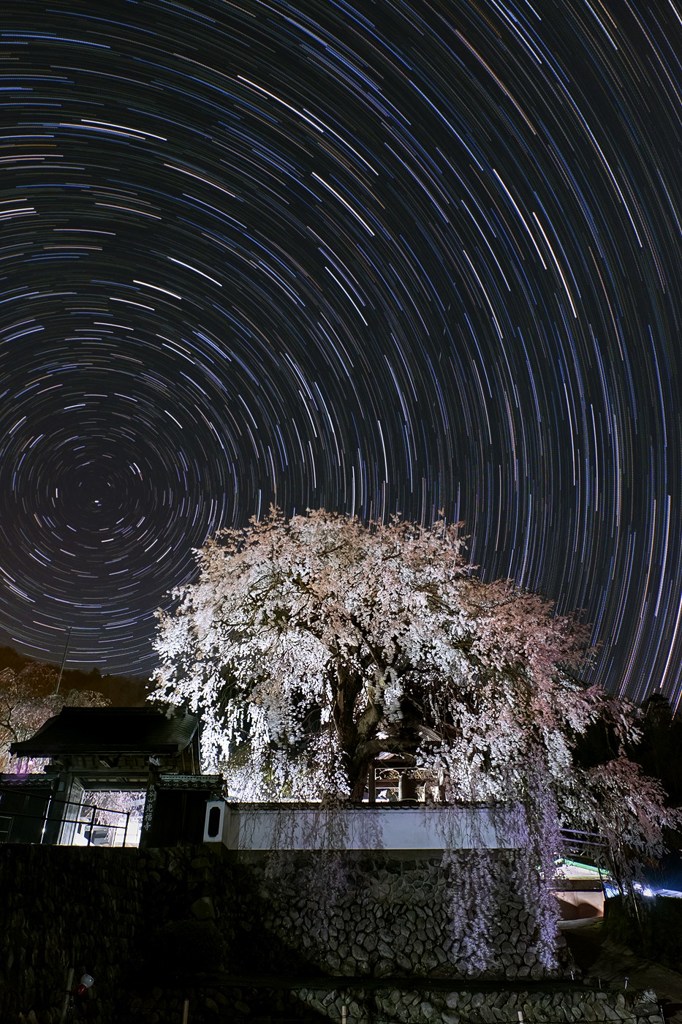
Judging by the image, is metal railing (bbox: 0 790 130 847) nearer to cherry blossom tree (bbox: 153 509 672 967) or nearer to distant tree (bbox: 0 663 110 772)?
cherry blossom tree (bbox: 153 509 672 967)

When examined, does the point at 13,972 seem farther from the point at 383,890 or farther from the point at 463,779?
the point at 463,779

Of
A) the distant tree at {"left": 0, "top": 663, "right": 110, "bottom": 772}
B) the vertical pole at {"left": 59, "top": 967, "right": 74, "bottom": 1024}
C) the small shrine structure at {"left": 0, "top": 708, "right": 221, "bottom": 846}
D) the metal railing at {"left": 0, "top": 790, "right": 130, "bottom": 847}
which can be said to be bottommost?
the vertical pole at {"left": 59, "top": 967, "right": 74, "bottom": 1024}

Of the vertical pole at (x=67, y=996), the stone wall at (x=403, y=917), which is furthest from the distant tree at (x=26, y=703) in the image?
the vertical pole at (x=67, y=996)

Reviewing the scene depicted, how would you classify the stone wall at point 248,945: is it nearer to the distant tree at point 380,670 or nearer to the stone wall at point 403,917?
the stone wall at point 403,917

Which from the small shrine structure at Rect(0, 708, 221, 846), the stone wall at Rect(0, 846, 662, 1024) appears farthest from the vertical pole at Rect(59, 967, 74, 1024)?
the small shrine structure at Rect(0, 708, 221, 846)

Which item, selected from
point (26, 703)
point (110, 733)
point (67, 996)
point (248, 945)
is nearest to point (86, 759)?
point (110, 733)

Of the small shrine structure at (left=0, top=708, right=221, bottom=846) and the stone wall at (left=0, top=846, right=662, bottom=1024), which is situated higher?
the small shrine structure at (left=0, top=708, right=221, bottom=846)

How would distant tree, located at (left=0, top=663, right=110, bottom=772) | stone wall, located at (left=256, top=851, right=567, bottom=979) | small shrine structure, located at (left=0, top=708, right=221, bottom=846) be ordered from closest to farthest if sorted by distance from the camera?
stone wall, located at (left=256, top=851, right=567, bottom=979) → small shrine structure, located at (left=0, top=708, right=221, bottom=846) → distant tree, located at (left=0, top=663, right=110, bottom=772)

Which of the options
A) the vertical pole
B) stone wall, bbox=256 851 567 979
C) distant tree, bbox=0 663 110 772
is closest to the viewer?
the vertical pole

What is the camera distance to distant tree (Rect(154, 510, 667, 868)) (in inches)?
687

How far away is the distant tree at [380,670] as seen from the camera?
17453 millimetres

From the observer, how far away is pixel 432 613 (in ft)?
61.1

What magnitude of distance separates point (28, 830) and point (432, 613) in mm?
14292

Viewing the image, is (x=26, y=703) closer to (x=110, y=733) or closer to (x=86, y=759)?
(x=86, y=759)
